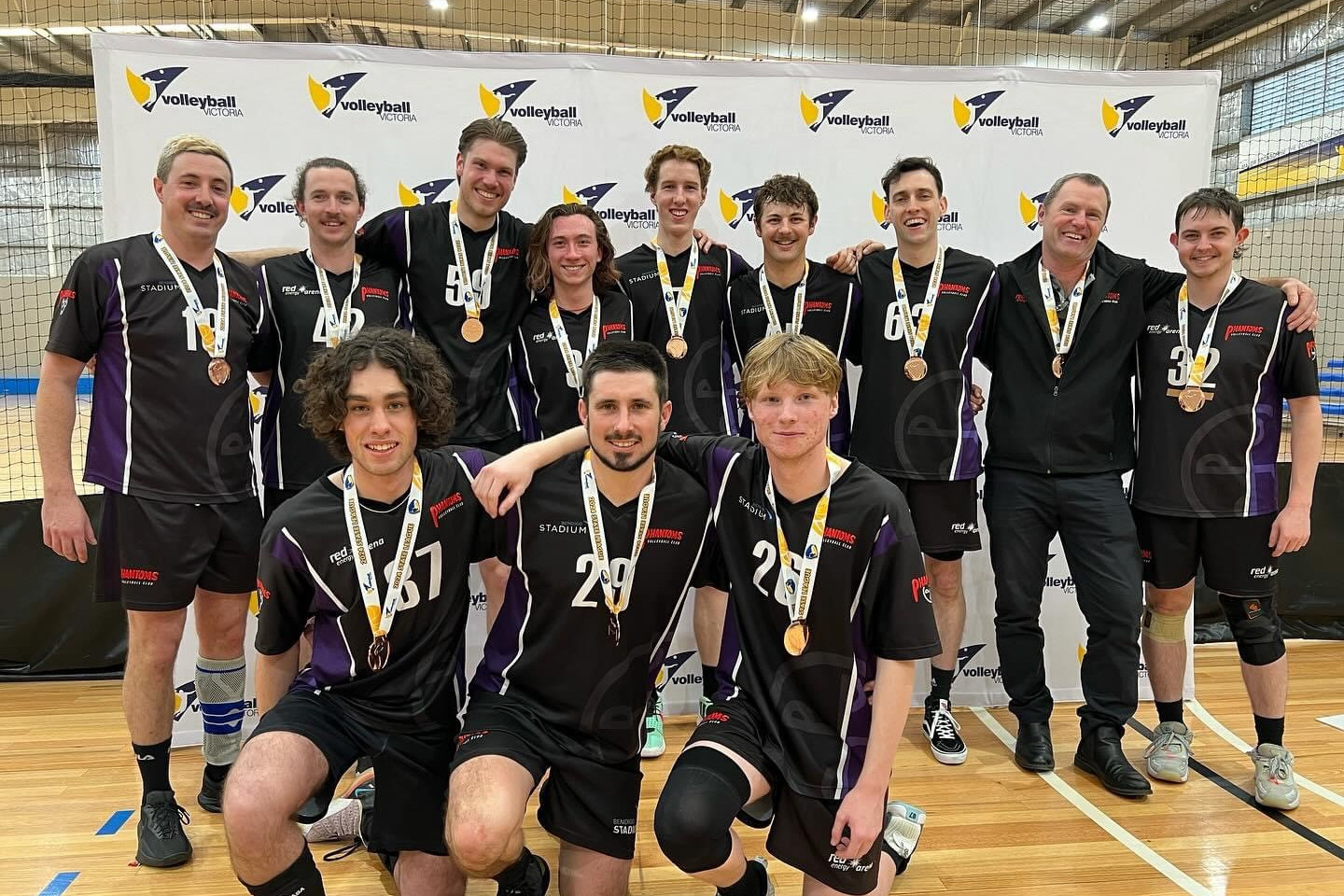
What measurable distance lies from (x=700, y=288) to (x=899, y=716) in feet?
6.93

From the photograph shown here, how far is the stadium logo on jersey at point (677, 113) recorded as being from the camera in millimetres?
3959

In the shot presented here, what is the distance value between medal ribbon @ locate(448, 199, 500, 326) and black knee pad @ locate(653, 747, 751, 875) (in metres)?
1.96

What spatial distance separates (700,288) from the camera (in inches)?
143

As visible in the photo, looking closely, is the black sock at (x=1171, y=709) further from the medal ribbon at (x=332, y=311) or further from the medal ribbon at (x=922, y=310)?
the medal ribbon at (x=332, y=311)

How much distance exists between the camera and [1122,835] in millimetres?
2939

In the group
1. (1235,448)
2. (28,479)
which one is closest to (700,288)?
(1235,448)

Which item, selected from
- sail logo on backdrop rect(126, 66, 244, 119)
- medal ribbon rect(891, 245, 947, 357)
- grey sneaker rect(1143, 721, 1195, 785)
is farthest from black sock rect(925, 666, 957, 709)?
sail logo on backdrop rect(126, 66, 244, 119)

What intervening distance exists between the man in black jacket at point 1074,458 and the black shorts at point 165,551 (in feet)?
9.78

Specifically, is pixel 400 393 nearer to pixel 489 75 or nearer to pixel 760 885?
pixel 760 885

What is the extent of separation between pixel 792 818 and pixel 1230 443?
2.32 metres

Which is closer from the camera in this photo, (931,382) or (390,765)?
(390,765)

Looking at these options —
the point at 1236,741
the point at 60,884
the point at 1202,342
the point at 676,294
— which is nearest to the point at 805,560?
the point at 676,294

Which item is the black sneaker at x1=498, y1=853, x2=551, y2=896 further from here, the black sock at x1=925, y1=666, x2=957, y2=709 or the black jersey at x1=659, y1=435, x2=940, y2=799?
the black sock at x1=925, y1=666, x2=957, y2=709

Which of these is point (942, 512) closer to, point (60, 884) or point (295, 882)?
point (295, 882)
